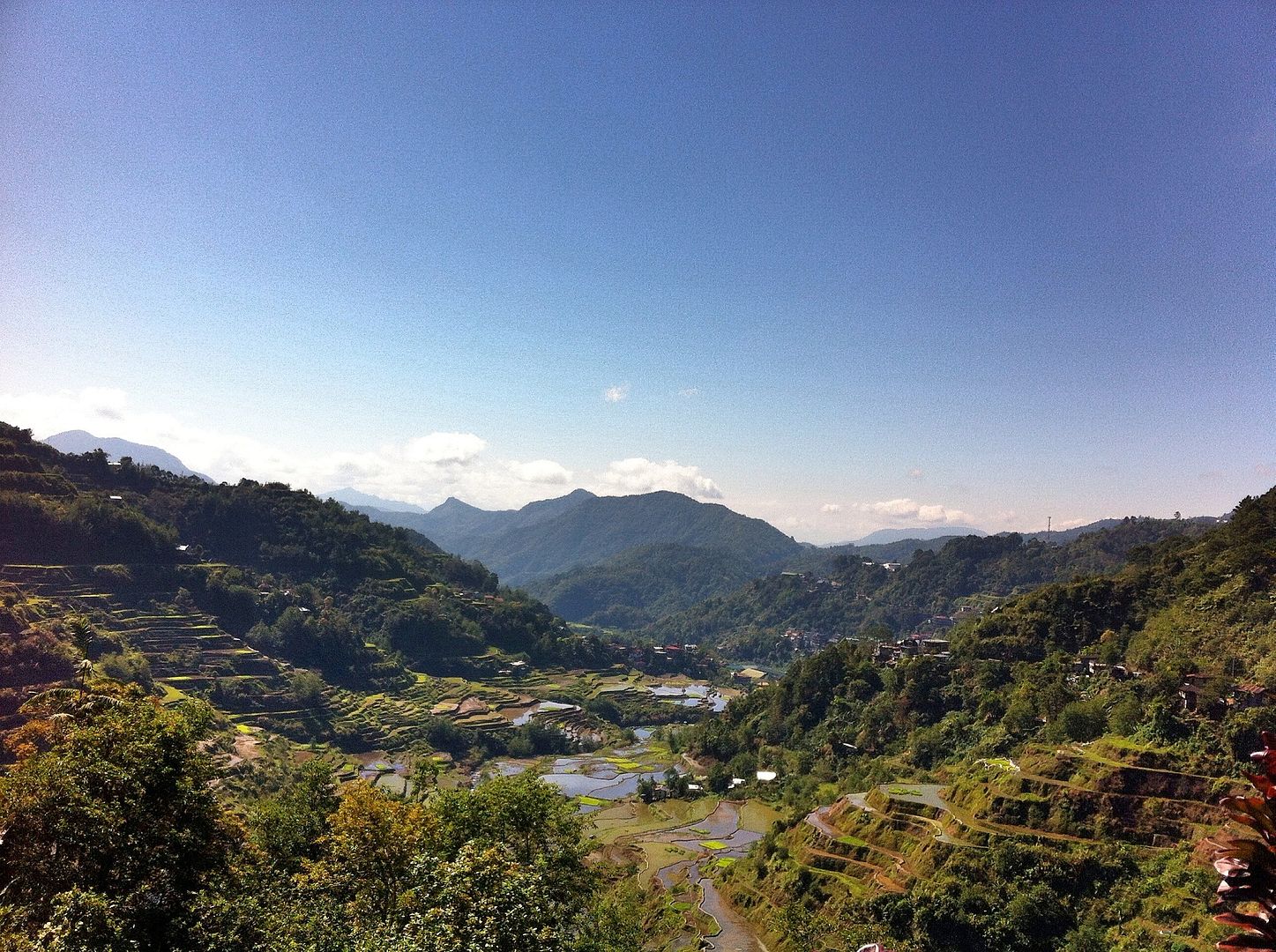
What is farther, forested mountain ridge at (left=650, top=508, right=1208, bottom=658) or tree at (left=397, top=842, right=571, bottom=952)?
forested mountain ridge at (left=650, top=508, right=1208, bottom=658)

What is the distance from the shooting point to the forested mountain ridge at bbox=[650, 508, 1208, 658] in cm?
14000

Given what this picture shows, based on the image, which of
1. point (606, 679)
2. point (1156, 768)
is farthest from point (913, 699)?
point (606, 679)

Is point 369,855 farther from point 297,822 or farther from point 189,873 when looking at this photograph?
point 297,822

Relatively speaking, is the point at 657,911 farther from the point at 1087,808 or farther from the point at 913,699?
the point at 913,699

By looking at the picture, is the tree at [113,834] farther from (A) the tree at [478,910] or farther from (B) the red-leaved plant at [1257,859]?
(B) the red-leaved plant at [1257,859]

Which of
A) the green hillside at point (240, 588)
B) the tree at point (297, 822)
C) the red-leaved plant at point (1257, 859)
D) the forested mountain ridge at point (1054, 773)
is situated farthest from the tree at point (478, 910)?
the green hillside at point (240, 588)

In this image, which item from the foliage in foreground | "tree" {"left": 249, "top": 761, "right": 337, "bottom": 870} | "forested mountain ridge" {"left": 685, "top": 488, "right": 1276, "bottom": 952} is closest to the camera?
the foliage in foreground

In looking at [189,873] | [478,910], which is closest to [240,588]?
[189,873]

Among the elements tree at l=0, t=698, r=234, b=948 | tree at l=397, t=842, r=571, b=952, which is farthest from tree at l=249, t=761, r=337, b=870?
tree at l=397, t=842, r=571, b=952

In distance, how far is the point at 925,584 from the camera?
551ft

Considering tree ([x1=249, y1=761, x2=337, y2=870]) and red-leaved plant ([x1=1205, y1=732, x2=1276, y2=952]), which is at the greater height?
red-leaved plant ([x1=1205, y1=732, x2=1276, y2=952])

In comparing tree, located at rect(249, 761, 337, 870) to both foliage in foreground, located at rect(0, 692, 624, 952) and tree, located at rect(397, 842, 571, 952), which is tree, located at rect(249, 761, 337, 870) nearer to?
foliage in foreground, located at rect(0, 692, 624, 952)

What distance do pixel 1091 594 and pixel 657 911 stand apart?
138 feet

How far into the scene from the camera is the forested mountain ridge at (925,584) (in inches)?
5512
